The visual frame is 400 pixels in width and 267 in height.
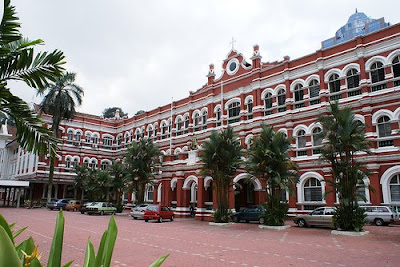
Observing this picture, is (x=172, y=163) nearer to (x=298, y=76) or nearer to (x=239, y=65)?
(x=239, y=65)

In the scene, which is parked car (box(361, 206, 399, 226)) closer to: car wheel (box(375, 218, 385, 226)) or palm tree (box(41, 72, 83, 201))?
car wheel (box(375, 218, 385, 226))

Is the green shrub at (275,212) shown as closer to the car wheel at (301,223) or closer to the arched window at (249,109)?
the car wheel at (301,223)

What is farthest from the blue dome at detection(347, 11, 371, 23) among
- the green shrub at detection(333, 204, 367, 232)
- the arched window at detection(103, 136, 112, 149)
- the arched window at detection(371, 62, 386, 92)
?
the green shrub at detection(333, 204, 367, 232)

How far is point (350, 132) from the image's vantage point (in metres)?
17.0

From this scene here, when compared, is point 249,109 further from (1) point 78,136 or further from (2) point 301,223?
(1) point 78,136

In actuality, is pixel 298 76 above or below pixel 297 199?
above

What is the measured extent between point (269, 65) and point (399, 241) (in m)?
20.4

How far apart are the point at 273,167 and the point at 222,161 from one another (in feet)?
12.9

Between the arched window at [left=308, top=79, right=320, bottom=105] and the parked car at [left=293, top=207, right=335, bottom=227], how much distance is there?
9.31 m

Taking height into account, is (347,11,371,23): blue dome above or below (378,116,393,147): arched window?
above

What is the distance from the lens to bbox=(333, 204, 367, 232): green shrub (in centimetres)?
1661

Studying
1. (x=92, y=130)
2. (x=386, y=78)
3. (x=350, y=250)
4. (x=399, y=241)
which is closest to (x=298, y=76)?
(x=386, y=78)

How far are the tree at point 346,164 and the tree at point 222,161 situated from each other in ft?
22.7

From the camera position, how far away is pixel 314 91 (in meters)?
26.3
